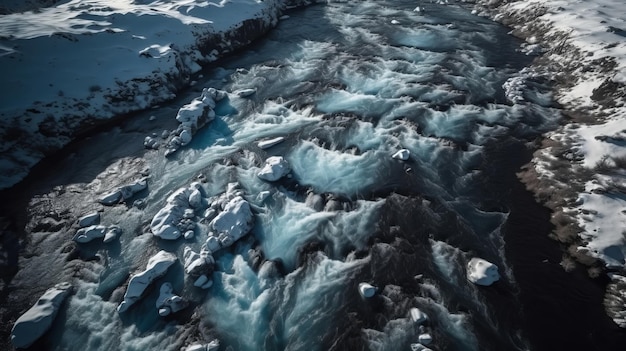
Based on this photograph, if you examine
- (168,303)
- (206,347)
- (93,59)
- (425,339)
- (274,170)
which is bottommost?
(206,347)

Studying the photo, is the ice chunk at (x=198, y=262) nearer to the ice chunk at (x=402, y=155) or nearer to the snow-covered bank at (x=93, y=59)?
the ice chunk at (x=402, y=155)

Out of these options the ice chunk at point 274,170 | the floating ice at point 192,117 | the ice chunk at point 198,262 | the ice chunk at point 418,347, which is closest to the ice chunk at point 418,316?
the ice chunk at point 418,347

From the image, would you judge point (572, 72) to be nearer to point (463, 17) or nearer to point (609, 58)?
point (609, 58)

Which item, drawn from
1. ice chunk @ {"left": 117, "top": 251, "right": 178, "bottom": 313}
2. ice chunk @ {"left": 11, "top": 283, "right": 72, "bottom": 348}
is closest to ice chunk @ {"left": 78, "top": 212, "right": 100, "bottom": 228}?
ice chunk @ {"left": 11, "top": 283, "right": 72, "bottom": 348}

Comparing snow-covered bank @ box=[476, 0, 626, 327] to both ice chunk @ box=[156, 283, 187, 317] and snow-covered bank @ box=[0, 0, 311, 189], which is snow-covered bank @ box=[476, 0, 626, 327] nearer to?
ice chunk @ box=[156, 283, 187, 317]

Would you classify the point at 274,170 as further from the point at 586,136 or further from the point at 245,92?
the point at 586,136

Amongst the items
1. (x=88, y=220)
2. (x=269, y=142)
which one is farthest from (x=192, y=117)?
(x=88, y=220)
